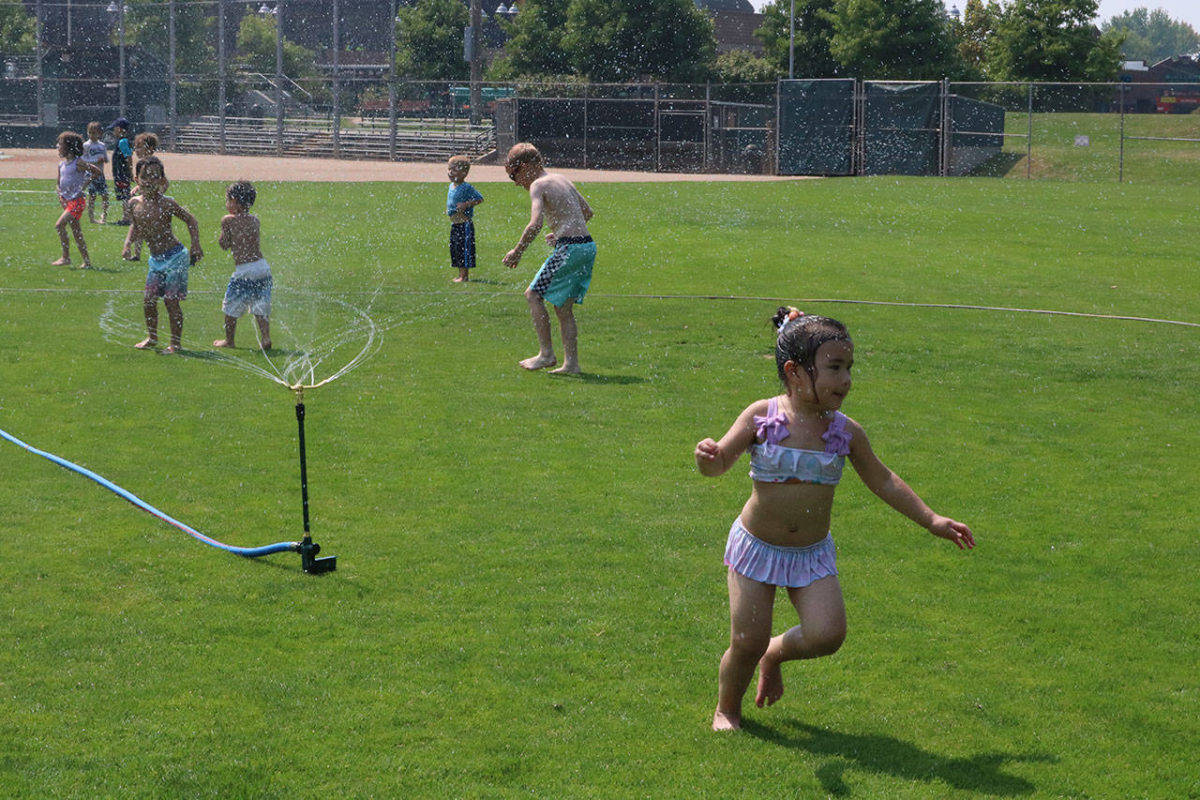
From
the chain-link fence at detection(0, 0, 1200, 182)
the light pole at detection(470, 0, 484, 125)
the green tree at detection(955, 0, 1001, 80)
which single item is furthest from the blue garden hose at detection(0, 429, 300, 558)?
the green tree at detection(955, 0, 1001, 80)

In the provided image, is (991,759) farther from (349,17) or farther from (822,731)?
(349,17)

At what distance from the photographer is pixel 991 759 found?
495 centimetres

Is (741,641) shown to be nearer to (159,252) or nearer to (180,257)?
(180,257)

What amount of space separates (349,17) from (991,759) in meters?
85.0

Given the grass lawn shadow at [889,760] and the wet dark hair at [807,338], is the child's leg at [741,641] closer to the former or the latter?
the grass lawn shadow at [889,760]

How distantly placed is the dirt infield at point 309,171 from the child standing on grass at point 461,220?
1987cm

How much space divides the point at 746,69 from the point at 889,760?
2367 inches

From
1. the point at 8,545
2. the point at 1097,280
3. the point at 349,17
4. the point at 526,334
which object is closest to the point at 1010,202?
the point at 1097,280

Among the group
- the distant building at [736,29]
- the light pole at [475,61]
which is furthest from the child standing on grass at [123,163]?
the distant building at [736,29]

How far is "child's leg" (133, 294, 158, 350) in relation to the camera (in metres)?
12.9

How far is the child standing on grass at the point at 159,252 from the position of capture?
12.8 metres

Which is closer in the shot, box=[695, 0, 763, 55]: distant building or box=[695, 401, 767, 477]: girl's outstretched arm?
box=[695, 401, 767, 477]: girl's outstretched arm

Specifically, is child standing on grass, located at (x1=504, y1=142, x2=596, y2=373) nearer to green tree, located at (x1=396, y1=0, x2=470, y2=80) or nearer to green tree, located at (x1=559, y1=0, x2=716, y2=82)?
green tree, located at (x1=559, y1=0, x2=716, y2=82)

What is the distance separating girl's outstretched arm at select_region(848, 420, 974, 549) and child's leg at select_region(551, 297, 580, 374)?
22.5ft
